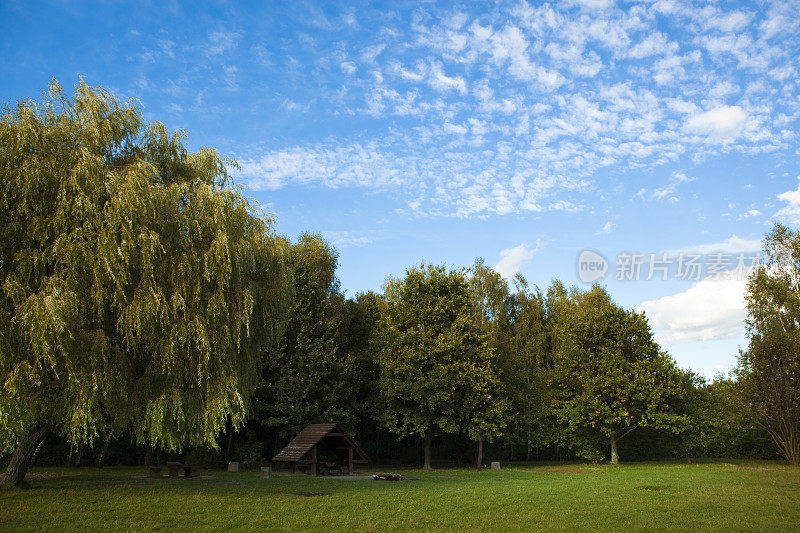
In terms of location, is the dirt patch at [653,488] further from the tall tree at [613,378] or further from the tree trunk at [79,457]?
the tree trunk at [79,457]

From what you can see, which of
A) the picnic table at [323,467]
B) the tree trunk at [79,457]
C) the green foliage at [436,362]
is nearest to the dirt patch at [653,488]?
the green foliage at [436,362]

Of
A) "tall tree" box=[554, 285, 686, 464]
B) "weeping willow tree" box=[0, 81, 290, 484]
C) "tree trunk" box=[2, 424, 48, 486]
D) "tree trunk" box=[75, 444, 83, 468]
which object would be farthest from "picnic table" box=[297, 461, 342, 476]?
"tall tree" box=[554, 285, 686, 464]

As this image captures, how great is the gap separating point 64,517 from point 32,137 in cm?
1066

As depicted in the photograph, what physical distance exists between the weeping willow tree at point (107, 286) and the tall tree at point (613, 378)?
27.4 metres

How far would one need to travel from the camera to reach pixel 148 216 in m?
16.0

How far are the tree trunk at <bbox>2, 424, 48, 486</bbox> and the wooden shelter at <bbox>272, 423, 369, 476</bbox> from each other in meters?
12.2

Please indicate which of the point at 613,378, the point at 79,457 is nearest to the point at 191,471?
the point at 79,457

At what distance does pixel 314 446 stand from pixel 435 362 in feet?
35.0

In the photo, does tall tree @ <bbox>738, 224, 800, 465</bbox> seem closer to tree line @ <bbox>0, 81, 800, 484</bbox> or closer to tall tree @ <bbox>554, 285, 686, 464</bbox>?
tree line @ <bbox>0, 81, 800, 484</bbox>

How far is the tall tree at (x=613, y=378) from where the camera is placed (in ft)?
119

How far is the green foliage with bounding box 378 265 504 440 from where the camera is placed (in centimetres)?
3431

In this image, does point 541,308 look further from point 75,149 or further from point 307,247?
point 75,149

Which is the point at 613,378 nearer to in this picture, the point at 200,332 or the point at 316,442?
the point at 316,442

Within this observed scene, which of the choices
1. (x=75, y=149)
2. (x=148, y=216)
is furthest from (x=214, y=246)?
(x=75, y=149)
